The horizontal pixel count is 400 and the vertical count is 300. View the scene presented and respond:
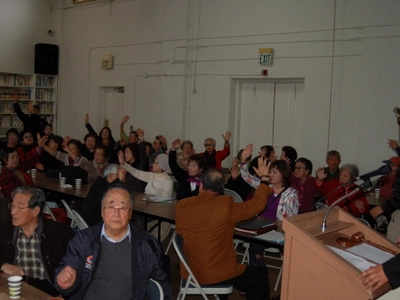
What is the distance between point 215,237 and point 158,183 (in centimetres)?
233

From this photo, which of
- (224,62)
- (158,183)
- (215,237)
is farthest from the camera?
(224,62)

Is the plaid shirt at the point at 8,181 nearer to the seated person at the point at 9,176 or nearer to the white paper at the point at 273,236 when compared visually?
the seated person at the point at 9,176

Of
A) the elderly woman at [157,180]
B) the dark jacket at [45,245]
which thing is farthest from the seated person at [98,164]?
the dark jacket at [45,245]

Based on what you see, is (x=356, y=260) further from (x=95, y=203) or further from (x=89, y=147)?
(x=89, y=147)

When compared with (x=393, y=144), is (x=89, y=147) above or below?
below

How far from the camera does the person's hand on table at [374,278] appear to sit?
6.75 ft

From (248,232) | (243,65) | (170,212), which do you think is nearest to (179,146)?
(243,65)

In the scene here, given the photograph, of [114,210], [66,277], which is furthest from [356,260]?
[66,277]

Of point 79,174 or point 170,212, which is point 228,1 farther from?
point 170,212

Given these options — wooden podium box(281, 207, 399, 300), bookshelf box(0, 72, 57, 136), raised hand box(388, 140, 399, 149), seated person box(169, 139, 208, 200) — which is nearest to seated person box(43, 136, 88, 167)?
seated person box(169, 139, 208, 200)

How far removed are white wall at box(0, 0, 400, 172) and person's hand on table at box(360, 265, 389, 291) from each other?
5.60 m

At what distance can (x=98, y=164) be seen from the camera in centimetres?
677

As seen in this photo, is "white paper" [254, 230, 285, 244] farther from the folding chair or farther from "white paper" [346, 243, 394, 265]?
"white paper" [346, 243, 394, 265]

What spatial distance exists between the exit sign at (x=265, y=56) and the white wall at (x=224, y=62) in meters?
0.10
